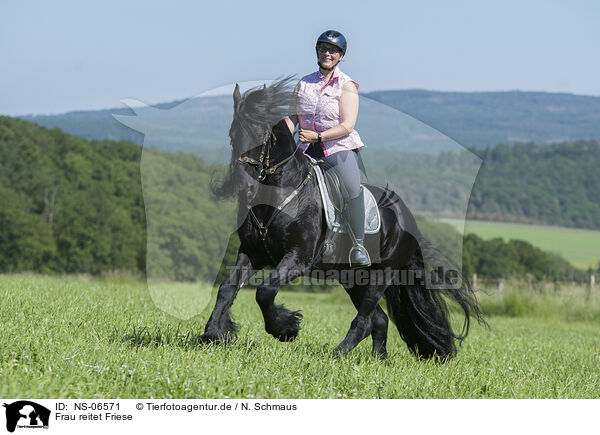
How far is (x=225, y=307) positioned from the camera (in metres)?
6.03

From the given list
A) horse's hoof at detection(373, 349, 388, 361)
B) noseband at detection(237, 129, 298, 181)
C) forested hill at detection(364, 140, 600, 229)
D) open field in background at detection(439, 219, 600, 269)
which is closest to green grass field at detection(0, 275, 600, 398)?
horse's hoof at detection(373, 349, 388, 361)

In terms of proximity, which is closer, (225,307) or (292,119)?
(225,307)

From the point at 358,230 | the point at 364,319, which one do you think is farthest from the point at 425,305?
the point at 358,230

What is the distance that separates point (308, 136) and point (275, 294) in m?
1.51

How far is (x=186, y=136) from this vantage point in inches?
247

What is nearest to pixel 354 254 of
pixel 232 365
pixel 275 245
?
pixel 275 245

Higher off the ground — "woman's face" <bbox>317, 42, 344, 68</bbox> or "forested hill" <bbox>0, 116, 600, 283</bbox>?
"woman's face" <bbox>317, 42, 344, 68</bbox>

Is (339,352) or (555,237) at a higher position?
(339,352)

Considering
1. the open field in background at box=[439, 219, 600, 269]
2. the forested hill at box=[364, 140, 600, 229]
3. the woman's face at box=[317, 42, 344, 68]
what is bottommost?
the open field in background at box=[439, 219, 600, 269]

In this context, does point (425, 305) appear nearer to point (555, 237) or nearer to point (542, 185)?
point (555, 237)

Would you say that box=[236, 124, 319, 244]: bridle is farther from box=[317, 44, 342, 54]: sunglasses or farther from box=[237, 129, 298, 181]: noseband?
box=[317, 44, 342, 54]: sunglasses

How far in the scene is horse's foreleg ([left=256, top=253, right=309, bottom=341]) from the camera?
19.3 feet
